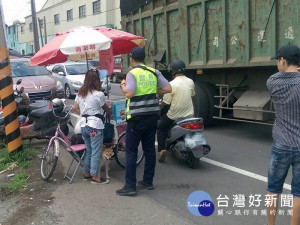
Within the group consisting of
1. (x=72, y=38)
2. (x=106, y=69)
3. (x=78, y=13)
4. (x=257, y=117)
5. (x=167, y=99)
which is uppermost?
(x=78, y=13)

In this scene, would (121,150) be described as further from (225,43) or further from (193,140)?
(225,43)

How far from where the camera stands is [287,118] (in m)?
3.44

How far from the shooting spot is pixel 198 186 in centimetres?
536

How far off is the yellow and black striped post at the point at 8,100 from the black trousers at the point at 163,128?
7.96 ft

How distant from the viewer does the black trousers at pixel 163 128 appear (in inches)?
254

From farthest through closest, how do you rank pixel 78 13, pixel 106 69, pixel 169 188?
pixel 78 13
pixel 106 69
pixel 169 188

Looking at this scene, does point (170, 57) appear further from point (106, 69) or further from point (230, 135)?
point (106, 69)

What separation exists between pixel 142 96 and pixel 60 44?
169cm

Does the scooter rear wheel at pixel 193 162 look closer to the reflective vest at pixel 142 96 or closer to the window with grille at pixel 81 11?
the reflective vest at pixel 142 96

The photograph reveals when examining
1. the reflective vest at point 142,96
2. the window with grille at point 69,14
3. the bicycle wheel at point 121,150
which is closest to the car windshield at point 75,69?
the bicycle wheel at point 121,150

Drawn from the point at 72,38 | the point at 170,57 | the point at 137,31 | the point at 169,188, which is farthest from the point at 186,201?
the point at 137,31

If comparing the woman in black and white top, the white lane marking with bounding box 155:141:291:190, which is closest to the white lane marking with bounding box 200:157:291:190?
the white lane marking with bounding box 155:141:291:190

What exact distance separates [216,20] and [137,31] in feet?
10.8

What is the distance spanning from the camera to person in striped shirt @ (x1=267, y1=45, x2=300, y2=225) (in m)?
3.39
